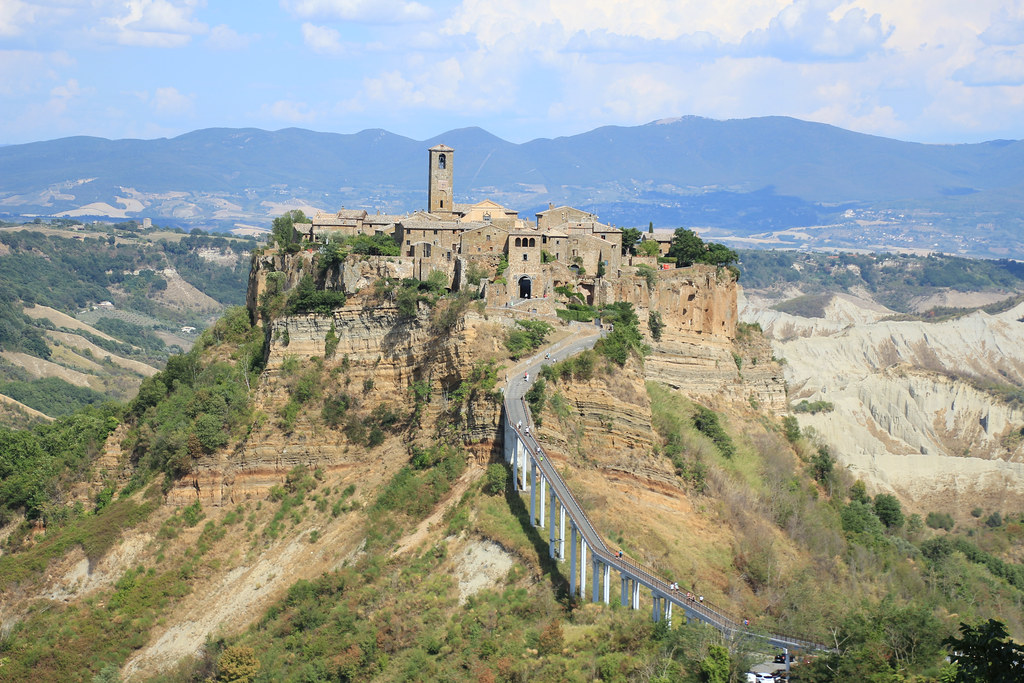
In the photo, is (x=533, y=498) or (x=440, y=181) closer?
(x=533, y=498)

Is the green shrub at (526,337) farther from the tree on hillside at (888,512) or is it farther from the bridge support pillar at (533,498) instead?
the tree on hillside at (888,512)

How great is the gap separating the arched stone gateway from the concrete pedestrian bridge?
11.6 metres

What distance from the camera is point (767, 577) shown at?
46.5 m

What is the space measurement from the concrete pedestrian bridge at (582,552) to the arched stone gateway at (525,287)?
1160 cm

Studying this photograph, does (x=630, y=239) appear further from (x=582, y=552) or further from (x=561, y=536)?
(x=582, y=552)

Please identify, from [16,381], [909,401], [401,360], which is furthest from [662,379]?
[16,381]

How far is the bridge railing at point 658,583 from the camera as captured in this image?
3781 centimetres

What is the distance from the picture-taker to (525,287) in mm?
61906

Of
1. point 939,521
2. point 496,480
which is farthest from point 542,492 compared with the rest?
point 939,521

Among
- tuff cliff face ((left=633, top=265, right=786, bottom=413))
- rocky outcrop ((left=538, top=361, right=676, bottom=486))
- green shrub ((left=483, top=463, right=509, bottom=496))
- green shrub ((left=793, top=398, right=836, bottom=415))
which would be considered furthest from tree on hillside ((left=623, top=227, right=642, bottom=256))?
→ green shrub ((left=793, top=398, right=836, bottom=415))

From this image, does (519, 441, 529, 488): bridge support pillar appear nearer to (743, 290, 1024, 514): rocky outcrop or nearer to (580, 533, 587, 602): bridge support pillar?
(580, 533, 587, 602): bridge support pillar

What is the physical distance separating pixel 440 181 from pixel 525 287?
1571 centimetres

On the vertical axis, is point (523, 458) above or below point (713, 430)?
above

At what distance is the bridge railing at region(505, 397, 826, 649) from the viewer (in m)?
37.8
